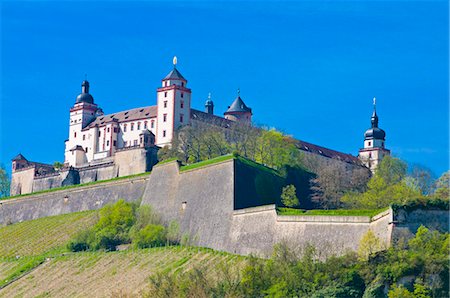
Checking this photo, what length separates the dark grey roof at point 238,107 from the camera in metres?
98.8

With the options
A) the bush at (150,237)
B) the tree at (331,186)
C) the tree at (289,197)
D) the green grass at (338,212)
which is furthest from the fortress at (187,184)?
the bush at (150,237)

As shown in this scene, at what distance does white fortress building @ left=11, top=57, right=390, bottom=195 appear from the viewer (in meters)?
87.1

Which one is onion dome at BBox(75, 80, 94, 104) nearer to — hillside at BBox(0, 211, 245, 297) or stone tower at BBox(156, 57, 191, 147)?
stone tower at BBox(156, 57, 191, 147)

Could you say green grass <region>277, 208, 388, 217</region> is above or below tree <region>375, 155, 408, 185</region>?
below

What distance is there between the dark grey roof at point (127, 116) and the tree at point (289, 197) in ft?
81.1

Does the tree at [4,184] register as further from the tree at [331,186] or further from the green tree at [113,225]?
the tree at [331,186]

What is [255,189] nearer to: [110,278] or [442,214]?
[110,278]

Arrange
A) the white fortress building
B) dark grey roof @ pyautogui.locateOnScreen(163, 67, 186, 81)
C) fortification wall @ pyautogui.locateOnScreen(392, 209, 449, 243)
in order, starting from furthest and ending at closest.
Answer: dark grey roof @ pyautogui.locateOnScreen(163, 67, 186, 81)
the white fortress building
fortification wall @ pyautogui.locateOnScreen(392, 209, 449, 243)

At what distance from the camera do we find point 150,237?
6581 cm

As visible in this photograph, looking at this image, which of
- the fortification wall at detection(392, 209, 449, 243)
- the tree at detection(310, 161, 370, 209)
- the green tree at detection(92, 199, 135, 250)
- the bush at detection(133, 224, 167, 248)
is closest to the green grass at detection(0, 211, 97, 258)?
the green tree at detection(92, 199, 135, 250)

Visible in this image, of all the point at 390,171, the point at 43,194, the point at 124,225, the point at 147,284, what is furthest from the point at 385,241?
the point at 43,194

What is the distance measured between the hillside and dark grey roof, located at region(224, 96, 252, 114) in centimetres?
2419

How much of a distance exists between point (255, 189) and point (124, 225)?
849cm

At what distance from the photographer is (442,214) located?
51531 millimetres
